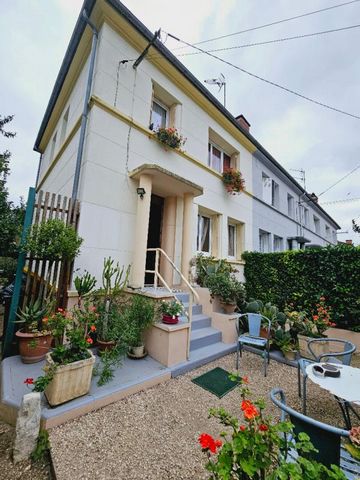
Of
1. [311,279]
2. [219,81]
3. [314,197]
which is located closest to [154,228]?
[311,279]

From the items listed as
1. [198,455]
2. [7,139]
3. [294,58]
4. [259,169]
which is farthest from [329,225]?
[7,139]

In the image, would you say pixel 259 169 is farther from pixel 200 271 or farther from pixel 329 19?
pixel 200 271

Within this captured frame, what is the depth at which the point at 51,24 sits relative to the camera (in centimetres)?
573

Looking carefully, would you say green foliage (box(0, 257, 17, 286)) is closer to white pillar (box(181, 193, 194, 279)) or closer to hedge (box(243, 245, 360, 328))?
white pillar (box(181, 193, 194, 279))

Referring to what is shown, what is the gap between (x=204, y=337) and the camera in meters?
4.77

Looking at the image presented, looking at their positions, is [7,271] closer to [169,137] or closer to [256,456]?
[169,137]

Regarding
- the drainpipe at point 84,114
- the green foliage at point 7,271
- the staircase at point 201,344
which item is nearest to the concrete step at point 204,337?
the staircase at point 201,344

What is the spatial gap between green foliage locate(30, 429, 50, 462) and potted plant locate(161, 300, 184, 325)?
226 cm

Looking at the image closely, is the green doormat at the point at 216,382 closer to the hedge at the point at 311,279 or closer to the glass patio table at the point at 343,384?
the glass patio table at the point at 343,384

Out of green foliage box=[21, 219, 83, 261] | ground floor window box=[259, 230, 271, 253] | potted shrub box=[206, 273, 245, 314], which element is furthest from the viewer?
ground floor window box=[259, 230, 271, 253]

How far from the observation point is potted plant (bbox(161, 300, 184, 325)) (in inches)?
160

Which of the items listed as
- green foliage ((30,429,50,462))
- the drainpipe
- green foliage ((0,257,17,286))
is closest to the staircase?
green foliage ((30,429,50,462))

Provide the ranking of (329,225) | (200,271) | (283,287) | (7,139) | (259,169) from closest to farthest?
(200,271)
(283,287)
(259,169)
(7,139)
(329,225)

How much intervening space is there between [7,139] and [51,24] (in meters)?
9.35
